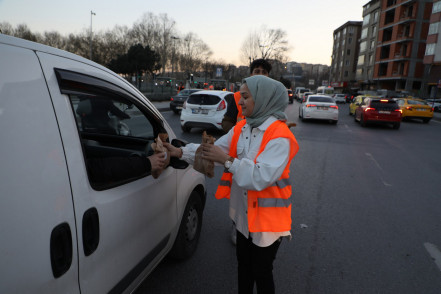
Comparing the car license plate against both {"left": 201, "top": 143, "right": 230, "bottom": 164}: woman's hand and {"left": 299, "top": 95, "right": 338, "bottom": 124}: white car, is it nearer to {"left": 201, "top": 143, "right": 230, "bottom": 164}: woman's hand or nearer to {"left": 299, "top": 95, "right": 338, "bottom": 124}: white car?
{"left": 299, "top": 95, "right": 338, "bottom": 124}: white car

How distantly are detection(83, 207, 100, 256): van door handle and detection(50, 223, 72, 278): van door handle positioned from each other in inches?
4.1

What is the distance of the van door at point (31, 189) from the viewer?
1155mm

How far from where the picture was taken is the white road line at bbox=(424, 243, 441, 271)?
3.34m

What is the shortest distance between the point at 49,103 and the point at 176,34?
70.3m

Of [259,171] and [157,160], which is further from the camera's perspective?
[157,160]

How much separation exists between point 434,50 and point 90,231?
5774 centimetres

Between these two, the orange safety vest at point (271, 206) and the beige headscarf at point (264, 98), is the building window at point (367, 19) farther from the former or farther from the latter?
the orange safety vest at point (271, 206)

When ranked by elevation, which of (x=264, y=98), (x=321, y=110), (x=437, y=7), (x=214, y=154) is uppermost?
(x=437, y=7)

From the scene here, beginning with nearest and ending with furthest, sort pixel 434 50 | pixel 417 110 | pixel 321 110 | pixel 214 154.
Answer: pixel 214 154 < pixel 321 110 < pixel 417 110 < pixel 434 50

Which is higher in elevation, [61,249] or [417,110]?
[61,249]

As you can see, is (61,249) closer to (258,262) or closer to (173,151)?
(173,151)

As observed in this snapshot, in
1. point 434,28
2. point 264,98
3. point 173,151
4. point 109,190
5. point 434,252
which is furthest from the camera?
point 434,28

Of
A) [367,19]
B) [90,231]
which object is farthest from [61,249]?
[367,19]

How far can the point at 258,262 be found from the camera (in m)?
2.12
